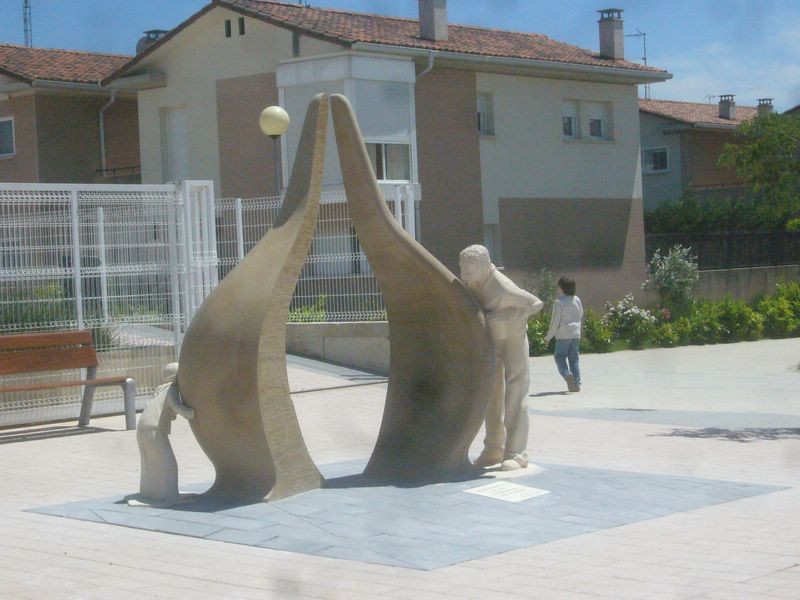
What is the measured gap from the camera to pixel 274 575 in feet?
22.0

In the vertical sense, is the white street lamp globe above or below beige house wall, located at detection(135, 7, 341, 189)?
below

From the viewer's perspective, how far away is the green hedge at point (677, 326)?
83.4 feet

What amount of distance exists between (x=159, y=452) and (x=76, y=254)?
6211 mm

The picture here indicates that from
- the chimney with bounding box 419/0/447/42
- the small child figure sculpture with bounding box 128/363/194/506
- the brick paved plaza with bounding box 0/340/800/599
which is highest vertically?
the chimney with bounding box 419/0/447/42

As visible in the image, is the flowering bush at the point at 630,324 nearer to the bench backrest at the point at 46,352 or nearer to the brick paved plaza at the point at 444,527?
the brick paved plaza at the point at 444,527

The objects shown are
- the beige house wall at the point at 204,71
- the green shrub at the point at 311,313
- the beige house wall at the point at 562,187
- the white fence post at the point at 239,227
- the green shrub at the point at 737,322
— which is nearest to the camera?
the white fence post at the point at 239,227

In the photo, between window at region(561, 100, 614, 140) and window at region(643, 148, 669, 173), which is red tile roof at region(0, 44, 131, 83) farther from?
window at region(643, 148, 669, 173)

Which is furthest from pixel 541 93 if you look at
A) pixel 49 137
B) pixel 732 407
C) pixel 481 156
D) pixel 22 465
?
pixel 22 465

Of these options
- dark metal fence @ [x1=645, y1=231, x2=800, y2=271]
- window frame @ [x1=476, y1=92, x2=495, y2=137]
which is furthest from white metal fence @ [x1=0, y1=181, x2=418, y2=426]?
dark metal fence @ [x1=645, y1=231, x2=800, y2=271]

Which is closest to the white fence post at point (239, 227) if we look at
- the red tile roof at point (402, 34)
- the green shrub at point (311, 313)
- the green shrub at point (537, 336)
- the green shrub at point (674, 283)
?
the green shrub at point (311, 313)

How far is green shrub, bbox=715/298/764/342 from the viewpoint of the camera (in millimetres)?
27906

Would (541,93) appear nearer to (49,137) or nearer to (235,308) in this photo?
(49,137)

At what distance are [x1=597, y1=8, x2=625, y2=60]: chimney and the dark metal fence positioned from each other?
4.95m

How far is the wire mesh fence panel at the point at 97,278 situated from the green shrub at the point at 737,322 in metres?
15.8
